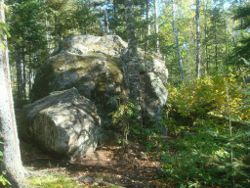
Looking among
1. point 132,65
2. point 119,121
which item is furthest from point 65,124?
point 132,65

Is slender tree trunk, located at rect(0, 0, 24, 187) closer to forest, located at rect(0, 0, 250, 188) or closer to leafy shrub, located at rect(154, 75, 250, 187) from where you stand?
forest, located at rect(0, 0, 250, 188)

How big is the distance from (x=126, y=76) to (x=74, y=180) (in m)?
5.48

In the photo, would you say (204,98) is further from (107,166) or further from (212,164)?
(212,164)

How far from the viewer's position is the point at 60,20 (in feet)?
74.9

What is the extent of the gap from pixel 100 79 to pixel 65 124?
3156 mm

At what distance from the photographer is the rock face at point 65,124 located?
1051 centimetres

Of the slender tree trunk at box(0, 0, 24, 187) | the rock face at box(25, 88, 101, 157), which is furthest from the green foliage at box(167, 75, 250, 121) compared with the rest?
the slender tree trunk at box(0, 0, 24, 187)

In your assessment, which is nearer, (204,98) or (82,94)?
(82,94)

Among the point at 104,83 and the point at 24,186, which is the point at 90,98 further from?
the point at 24,186

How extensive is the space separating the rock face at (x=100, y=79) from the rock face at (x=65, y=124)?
94 cm

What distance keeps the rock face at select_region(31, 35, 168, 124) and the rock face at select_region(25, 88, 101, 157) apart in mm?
942

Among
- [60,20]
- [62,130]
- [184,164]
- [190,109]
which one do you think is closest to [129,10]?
[190,109]

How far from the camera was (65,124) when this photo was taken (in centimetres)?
1062

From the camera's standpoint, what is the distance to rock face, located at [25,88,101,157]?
1051cm
